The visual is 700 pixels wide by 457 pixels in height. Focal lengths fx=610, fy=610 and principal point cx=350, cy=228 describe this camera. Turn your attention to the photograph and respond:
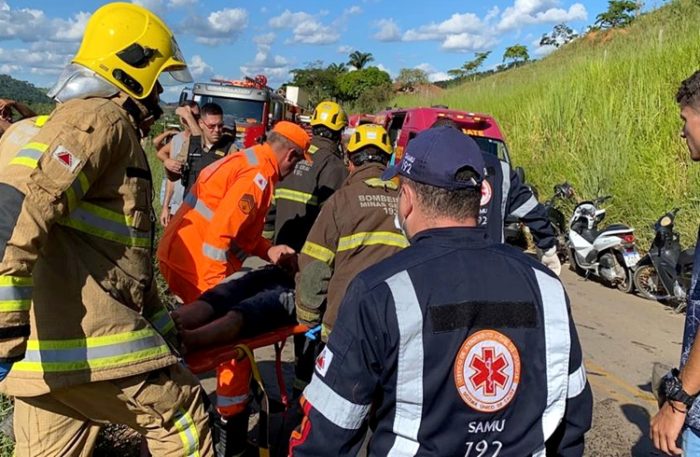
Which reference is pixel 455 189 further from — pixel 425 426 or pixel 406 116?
pixel 406 116

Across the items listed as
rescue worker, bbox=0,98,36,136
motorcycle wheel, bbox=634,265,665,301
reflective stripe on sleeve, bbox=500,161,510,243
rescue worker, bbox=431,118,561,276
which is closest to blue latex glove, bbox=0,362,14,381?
rescue worker, bbox=431,118,561,276

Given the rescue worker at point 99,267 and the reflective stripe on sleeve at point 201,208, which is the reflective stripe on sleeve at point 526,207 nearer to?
the reflective stripe on sleeve at point 201,208

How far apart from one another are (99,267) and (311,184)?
9.77 ft

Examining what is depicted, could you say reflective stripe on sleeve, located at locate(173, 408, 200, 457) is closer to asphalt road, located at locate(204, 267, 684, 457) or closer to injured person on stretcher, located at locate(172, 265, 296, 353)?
injured person on stretcher, located at locate(172, 265, 296, 353)

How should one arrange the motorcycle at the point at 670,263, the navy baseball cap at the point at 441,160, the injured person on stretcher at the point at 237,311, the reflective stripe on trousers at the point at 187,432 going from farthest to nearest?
the motorcycle at the point at 670,263 → the injured person on stretcher at the point at 237,311 → the reflective stripe on trousers at the point at 187,432 → the navy baseball cap at the point at 441,160

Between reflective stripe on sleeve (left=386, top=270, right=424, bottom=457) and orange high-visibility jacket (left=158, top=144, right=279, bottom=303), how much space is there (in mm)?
2027

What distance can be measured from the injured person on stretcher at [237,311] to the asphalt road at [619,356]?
5.22ft

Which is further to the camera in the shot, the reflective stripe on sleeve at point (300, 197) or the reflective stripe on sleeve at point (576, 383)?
the reflective stripe on sleeve at point (300, 197)

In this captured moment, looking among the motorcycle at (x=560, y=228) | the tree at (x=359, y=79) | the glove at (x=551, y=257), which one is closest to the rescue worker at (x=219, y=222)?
the glove at (x=551, y=257)

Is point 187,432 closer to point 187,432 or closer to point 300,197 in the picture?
point 187,432

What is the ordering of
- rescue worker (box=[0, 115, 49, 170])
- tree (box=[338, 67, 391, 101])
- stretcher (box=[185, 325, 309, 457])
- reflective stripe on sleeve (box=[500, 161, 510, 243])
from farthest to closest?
tree (box=[338, 67, 391, 101])
reflective stripe on sleeve (box=[500, 161, 510, 243])
stretcher (box=[185, 325, 309, 457])
rescue worker (box=[0, 115, 49, 170])

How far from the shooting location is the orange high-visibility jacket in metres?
3.41

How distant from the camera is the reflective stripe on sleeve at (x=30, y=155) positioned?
1.84m

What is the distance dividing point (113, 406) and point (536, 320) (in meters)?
1.54
